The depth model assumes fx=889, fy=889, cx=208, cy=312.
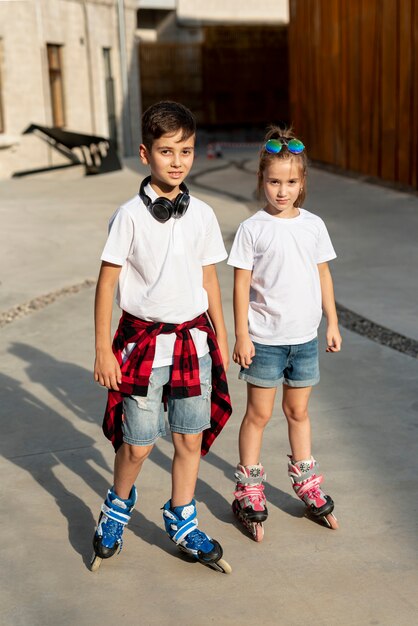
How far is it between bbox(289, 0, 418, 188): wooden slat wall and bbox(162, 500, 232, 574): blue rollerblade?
10.0 metres

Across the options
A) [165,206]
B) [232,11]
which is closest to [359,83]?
[165,206]

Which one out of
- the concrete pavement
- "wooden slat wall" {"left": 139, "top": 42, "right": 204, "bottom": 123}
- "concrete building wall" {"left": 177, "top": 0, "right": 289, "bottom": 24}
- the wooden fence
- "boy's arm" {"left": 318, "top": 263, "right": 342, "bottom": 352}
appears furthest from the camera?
"concrete building wall" {"left": 177, "top": 0, "right": 289, "bottom": 24}

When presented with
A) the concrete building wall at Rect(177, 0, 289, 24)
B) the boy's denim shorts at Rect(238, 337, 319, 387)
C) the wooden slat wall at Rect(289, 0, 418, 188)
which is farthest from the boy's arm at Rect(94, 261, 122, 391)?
the concrete building wall at Rect(177, 0, 289, 24)

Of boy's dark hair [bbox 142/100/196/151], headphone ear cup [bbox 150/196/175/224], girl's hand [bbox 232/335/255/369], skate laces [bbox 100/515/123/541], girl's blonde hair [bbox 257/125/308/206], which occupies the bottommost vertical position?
skate laces [bbox 100/515/123/541]

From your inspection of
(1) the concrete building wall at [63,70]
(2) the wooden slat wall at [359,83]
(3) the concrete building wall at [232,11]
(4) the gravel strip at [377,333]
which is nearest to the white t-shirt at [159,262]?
(4) the gravel strip at [377,333]

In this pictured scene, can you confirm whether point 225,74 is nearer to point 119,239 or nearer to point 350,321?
point 350,321

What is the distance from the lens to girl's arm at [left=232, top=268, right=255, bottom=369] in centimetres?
308

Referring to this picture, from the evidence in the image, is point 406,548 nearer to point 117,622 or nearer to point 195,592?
point 195,592

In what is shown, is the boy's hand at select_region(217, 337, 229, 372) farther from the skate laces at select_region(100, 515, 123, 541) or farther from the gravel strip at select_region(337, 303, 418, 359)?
the gravel strip at select_region(337, 303, 418, 359)

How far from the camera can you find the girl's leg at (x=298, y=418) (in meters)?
3.25

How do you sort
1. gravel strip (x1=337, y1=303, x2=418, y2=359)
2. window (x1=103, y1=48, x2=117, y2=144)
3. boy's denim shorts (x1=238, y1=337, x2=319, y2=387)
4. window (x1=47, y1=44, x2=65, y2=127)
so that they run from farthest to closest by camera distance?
window (x1=103, y1=48, x2=117, y2=144) → window (x1=47, y1=44, x2=65, y2=127) → gravel strip (x1=337, y1=303, x2=418, y2=359) → boy's denim shorts (x1=238, y1=337, x2=319, y2=387)

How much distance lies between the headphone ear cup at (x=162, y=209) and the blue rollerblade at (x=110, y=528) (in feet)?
3.08

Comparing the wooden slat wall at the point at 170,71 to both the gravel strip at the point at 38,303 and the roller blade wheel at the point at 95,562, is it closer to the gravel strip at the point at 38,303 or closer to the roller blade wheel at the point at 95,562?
the gravel strip at the point at 38,303

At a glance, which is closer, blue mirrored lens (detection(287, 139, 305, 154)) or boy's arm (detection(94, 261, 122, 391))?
boy's arm (detection(94, 261, 122, 391))
